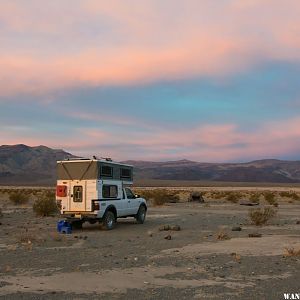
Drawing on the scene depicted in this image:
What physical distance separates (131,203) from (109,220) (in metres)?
2.40

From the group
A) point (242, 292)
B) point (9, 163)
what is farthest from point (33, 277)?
point (9, 163)

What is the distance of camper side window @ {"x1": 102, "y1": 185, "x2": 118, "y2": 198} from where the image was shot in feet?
70.9

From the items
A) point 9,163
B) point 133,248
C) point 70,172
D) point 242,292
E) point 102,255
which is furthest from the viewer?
point 9,163

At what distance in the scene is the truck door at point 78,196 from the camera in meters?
21.2

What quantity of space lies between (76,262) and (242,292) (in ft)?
16.0

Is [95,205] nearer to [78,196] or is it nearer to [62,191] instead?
[78,196]

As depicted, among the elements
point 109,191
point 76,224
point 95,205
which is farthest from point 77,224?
point 109,191

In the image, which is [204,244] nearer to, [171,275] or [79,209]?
[171,275]

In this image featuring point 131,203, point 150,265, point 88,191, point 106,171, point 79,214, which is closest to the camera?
point 150,265

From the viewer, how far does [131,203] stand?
79.2 ft

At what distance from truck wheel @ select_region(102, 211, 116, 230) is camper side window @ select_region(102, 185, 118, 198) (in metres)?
0.74

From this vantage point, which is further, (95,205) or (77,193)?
(77,193)

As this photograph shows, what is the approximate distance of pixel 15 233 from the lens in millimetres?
20328

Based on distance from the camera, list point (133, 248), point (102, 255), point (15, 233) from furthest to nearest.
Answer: point (15, 233) < point (133, 248) < point (102, 255)
